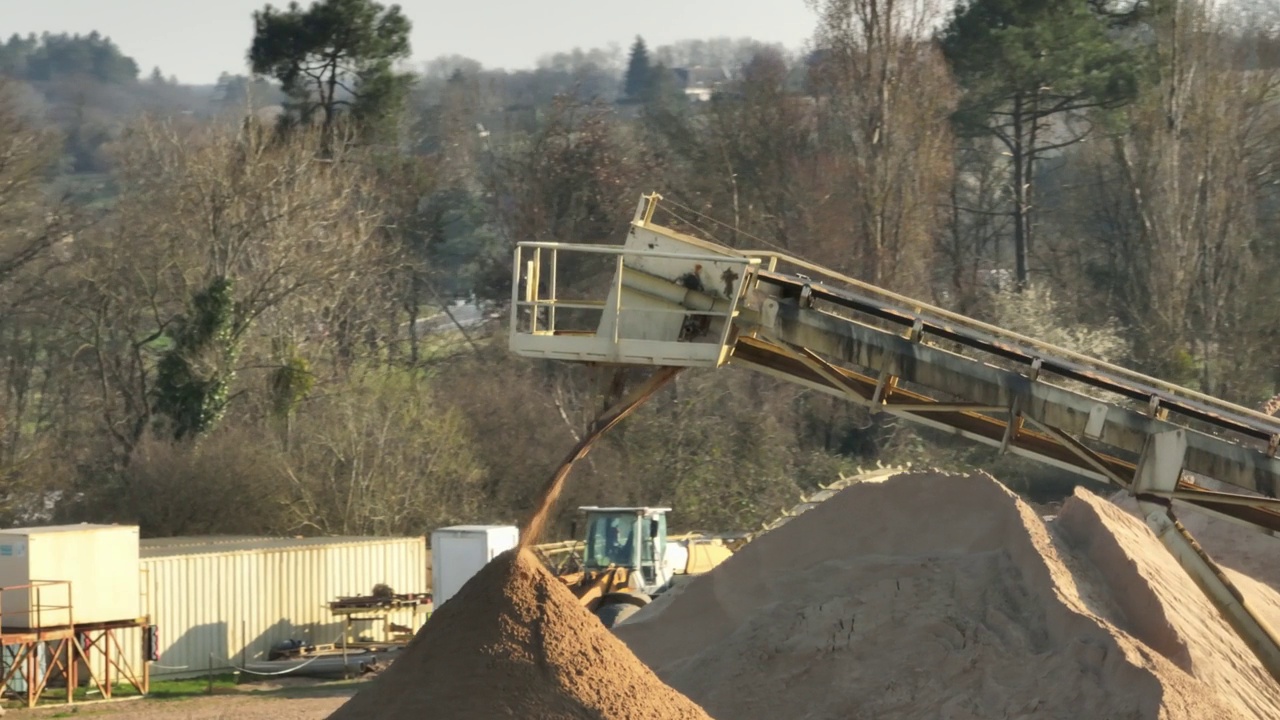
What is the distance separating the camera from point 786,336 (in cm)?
1061

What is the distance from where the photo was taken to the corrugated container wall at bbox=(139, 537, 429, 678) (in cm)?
2855

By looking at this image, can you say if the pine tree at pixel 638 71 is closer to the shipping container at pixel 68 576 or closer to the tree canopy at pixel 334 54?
the tree canopy at pixel 334 54

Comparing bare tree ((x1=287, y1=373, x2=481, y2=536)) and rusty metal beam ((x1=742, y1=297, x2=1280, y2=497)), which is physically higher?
rusty metal beam ((x1=742, y1=297, x2=1280, y2=497))

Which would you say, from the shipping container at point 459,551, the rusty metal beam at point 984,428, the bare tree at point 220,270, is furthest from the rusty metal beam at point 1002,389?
the bare tree at point 220,270

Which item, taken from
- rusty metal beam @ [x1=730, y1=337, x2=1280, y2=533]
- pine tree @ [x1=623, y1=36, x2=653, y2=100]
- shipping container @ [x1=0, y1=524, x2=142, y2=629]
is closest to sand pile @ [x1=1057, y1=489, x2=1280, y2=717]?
rusty metal beam @ [x1=730, y1=337, x2=1280, y2=533]

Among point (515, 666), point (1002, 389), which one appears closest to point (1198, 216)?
point (1002, 389)

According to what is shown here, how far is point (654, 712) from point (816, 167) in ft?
130

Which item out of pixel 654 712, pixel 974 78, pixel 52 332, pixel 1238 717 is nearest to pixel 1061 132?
pixel 974 78

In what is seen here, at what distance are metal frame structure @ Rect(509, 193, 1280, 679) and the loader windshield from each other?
1359cm

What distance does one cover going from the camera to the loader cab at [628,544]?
25.0m

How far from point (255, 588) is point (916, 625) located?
17.6 m

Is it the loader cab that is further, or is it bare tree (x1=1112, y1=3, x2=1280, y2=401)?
bare tree (x1=1112, y1=3, x2=1280, y2=401)

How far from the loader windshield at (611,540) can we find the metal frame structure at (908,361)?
44.6 feet

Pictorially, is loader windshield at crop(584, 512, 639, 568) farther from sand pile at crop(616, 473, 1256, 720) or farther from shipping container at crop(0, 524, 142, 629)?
shipping container at crop(0, 524, 142, 629)
